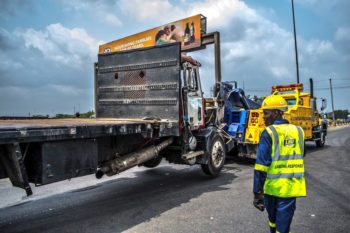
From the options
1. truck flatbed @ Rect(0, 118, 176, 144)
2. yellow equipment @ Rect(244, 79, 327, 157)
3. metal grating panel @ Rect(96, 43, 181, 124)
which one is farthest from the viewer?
yellow equipment @ Rect(244, 79, 327, 157)

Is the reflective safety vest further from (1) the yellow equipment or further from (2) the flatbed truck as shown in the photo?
(1) the yellow equipment

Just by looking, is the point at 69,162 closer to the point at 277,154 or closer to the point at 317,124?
the point at 277,154

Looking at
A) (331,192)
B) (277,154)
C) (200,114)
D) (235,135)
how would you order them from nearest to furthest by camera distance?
(277,154), (331,192), (200,114), (235,135)

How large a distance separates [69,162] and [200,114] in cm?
403

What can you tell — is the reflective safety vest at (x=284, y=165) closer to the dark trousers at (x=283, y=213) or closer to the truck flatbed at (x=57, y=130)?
the dark trousers at (x=283, y=213)

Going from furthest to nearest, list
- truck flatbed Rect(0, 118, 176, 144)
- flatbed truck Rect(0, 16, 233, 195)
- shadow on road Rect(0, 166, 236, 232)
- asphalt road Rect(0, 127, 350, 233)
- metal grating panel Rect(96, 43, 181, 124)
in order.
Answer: metal grating panel Rect(96, 43, 181, 124) → shadow on road Rect(0, 166, 236, 232) → asphalt road Rect(0, 127, 350, 233) → flatbed truck Rect(0, 16, 233, 195) → truck flatbed Rect(0, 118, 176, 144)

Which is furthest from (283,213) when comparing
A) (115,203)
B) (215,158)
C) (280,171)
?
(215,158)

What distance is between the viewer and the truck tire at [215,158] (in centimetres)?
745

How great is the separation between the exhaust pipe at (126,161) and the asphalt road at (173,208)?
2.14ft

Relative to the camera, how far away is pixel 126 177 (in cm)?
819

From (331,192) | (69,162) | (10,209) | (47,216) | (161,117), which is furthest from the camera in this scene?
(161,117)

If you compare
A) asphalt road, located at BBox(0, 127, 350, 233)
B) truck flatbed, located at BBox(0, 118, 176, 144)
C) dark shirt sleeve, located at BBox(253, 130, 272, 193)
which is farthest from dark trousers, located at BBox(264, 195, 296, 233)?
truck flatbed, located at BBox(0, 118, 176, 144)

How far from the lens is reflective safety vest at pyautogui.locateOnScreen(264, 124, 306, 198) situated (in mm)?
3133

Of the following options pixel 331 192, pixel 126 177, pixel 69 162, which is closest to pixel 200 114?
pixel 126 177
